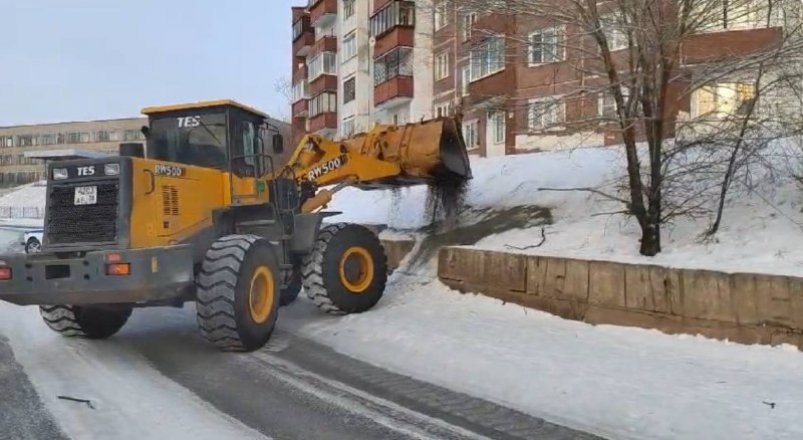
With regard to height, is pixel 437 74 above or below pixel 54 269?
above

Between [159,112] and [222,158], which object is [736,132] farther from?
[159,112]

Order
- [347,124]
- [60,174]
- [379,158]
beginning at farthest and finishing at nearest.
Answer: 1. [347,124]
2. [379,158]
3. [60,174]

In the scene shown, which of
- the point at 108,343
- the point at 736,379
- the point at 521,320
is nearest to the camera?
Result: the point at 736,379

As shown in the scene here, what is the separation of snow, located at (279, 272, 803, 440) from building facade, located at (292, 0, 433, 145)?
84.6ft

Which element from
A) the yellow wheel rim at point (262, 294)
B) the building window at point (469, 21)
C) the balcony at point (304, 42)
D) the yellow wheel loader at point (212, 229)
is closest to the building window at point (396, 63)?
the balcony at point (304, 42)

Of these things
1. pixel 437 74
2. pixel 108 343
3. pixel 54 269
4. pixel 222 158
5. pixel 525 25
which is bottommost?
pixel 108 343

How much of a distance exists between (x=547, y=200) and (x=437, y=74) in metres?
27.5

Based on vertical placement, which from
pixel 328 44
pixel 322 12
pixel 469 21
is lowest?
pixel 469 21

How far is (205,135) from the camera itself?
9.57 m

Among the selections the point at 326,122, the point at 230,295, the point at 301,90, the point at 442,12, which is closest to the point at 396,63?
the point at 326,122

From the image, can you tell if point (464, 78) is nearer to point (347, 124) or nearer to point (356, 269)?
point (347, 124)

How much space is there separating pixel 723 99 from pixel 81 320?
8.69 meters

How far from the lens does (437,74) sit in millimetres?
40656

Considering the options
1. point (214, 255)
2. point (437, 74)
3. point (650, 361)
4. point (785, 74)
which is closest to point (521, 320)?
point (650, 361)
